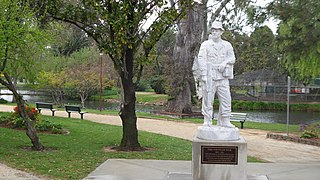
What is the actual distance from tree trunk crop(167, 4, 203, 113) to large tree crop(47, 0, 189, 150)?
1487 cm

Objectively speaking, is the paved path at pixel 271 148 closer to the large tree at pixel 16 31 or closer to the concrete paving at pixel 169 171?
the concrete paving at pixel 169 171

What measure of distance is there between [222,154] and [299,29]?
13.0 metres

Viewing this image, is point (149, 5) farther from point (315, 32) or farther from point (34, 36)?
point (315, 32)

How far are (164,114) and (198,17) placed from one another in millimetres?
6898

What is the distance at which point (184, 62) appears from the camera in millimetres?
29625

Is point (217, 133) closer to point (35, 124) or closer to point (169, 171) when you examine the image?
point (169, 171)

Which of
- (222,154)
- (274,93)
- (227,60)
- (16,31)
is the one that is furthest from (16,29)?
(274,93)

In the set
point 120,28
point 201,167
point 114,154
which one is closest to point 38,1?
point 120,28

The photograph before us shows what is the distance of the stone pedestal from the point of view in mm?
8383

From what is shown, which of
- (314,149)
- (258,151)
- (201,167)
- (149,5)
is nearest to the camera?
(201,167)

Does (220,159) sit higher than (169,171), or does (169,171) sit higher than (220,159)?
(220,159)

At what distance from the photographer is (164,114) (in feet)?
97.0

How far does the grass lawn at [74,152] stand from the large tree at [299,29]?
7588 millimetres

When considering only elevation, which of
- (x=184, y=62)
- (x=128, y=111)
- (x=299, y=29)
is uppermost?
(x=299, y=29)
